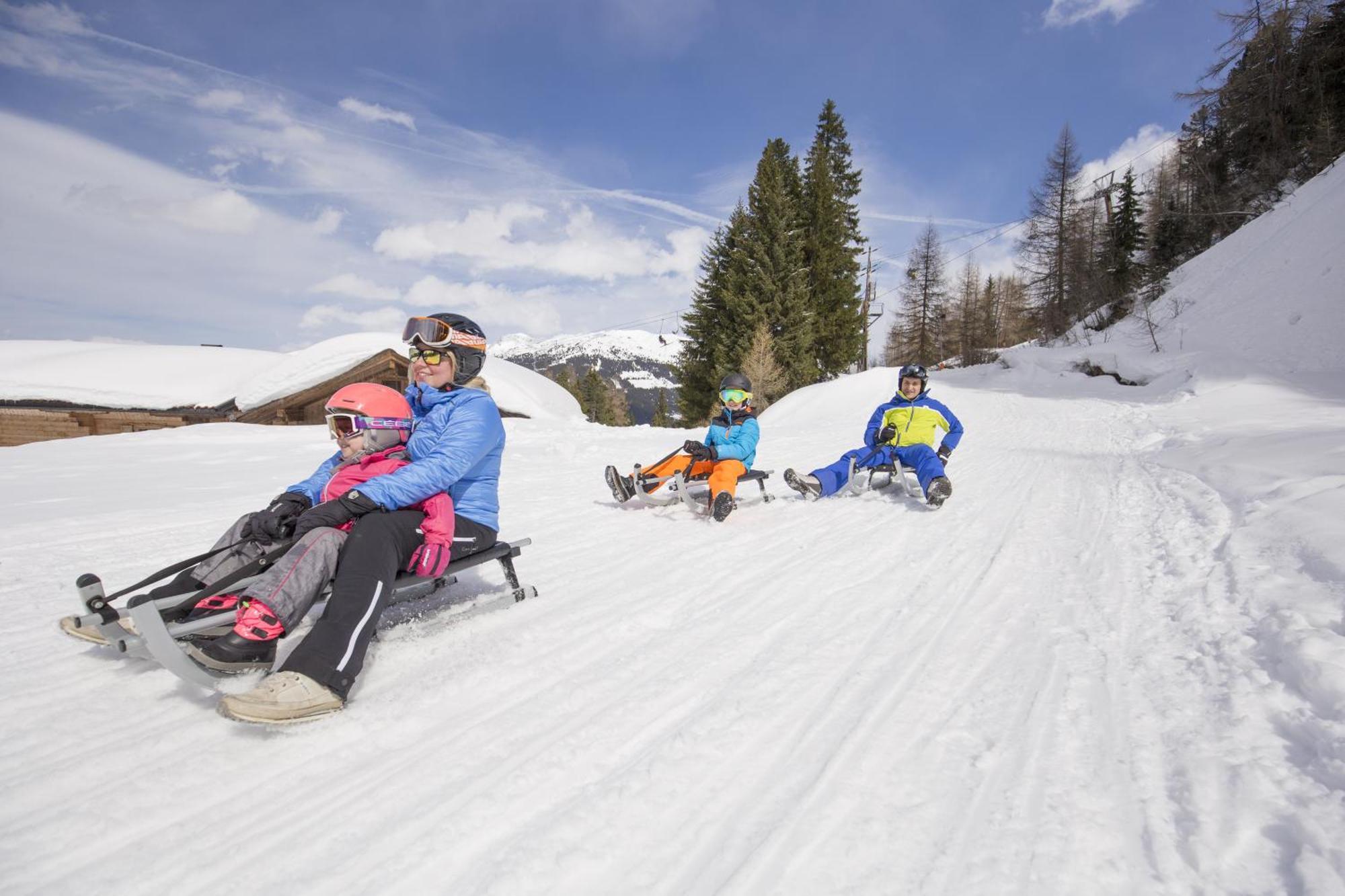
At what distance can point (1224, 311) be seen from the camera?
19266mm

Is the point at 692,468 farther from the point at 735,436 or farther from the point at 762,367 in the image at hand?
the point at 762,367

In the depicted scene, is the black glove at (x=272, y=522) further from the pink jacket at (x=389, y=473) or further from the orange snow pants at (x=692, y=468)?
the orange snow pants at (x=692, y=468)

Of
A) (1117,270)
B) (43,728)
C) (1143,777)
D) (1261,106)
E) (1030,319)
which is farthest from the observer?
(1030,319)

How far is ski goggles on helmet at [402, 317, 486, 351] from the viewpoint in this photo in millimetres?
3311

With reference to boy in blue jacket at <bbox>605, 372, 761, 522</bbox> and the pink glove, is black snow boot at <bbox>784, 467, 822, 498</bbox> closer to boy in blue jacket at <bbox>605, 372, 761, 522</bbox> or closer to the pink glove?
boy in blue jacket at <bbox>605, 372, 761, 522</bbox>

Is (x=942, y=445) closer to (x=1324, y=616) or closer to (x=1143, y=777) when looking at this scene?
(x=1324, y=616)

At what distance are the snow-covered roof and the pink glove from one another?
17975 mm

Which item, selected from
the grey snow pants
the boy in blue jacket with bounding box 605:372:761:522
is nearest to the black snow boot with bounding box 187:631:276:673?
the grey snow pants

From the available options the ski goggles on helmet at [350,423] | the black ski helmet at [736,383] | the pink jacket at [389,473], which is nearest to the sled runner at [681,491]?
the black ski helmet at [736,383]

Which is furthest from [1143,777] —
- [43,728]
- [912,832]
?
[43,728]

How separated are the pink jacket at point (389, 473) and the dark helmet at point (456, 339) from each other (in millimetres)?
557

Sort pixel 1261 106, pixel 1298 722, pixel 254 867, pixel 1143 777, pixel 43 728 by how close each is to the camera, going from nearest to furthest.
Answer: pixel 254 867 → pixel 1143 777 → pixel 1298 722 → pixel 43 728 → pixel 1261 106

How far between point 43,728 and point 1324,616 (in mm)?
5031

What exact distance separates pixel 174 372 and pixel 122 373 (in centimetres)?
121
